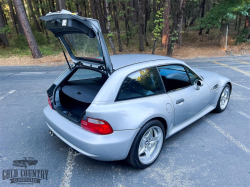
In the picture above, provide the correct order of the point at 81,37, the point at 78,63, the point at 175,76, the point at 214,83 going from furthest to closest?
the point at 214,83 < the point at 175,76 < the point at 78,63 < the point at 81,37

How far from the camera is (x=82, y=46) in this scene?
3053 mm

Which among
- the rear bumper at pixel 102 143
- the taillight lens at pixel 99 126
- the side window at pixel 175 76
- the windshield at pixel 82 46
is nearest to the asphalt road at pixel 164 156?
the rear bumper at pixel 102 143

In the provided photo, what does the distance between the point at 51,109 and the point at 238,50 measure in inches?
597

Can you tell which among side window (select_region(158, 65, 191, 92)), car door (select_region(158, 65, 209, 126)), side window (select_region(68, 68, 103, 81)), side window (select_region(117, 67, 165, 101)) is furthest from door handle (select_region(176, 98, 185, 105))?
side window (select_region(68, 68, 103, 81))

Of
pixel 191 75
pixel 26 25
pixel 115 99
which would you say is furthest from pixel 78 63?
pixel 26 25

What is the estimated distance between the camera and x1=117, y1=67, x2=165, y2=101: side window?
8.09ft

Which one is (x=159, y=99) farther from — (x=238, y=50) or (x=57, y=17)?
(x=238, y=50)

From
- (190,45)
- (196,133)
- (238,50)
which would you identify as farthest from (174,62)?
(190,45)

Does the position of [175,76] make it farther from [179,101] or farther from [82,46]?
[82,46]

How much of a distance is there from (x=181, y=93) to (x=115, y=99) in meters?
1.28

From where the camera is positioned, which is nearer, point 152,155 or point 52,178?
point 52,178

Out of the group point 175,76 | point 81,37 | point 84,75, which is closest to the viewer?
point 81,37

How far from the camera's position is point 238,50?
45.5ft

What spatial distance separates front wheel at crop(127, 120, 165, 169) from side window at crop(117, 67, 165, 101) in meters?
0.45
